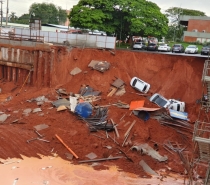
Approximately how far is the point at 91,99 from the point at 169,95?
22.5 feet

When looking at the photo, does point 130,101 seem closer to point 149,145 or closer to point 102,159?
point 149,145

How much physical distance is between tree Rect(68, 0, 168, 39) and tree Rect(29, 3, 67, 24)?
50399 millimetres

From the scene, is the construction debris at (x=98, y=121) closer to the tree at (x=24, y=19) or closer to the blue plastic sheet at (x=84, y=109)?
the blue plastic sheet at (x=84, y=109)

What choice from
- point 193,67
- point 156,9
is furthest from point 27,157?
point 156,9

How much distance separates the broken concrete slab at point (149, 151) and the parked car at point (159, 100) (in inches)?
180

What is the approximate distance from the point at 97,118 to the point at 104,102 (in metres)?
2.28

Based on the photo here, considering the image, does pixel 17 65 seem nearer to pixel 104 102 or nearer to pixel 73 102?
pixel 73 102

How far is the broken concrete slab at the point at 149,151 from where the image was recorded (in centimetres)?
1800

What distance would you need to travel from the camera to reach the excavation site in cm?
1636

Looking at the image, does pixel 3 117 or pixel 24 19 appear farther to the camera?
pixel 24 19

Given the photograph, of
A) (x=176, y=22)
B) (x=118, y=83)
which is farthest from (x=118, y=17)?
(x=176, y=22)

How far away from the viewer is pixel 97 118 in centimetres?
2095

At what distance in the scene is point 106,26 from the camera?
36625 millimetres

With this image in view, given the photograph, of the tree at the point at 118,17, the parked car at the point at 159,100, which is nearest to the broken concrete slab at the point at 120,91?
the parked car at the point at 159,100
